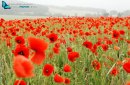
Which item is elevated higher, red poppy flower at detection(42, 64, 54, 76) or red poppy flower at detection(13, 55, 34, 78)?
red poppy flower at detection(13, 55, 34, 78)

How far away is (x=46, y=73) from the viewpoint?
1.60 m

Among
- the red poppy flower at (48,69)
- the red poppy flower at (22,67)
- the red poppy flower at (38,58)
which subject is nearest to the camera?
the red poppy flower at (22,67)

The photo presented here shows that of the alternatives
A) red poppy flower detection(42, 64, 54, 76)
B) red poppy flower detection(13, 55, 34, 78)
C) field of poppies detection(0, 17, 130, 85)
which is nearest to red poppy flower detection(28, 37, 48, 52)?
field of poppies detection(0, 17, 130, 85)

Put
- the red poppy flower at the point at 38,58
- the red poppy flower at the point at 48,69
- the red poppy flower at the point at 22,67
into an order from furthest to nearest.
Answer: the red poppy flower at the point at 48,69
the red poppy flower at the point at 38,58
the red poppy flower at the point at 22,67

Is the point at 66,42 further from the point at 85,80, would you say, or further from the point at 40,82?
the point at 40,82

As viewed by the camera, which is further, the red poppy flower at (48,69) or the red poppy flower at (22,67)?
the red poppy flower at (48,69)

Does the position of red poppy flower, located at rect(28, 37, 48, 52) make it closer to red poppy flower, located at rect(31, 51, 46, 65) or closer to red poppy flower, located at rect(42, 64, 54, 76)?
red poppy flower, located at rect(31, 51, 46, 65)

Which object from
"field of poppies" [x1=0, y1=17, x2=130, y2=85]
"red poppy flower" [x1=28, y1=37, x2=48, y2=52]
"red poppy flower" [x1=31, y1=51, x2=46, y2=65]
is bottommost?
"field of poppies" [x1=0, y1=17, x2=130, y2=85]

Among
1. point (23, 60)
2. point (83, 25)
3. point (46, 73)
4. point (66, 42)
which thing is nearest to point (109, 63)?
point (66, 42)

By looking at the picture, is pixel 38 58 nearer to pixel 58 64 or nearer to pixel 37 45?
pixel 37 45

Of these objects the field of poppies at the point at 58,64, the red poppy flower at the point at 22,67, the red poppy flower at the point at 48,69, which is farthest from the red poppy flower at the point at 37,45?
the red poppy flower at the point at 48,69

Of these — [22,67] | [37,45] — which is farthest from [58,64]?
[22,67]

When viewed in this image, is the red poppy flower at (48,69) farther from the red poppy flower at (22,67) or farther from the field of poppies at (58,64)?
the red poppy flower at (22,67)

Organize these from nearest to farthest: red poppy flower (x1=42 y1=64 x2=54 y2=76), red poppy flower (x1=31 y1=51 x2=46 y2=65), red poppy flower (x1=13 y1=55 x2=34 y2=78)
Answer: red poppy flower (x1=13 y1=55 x2=34 y2=78) < red poppy flower (x1=31 y1=51 x2=46 y2=65) < red poppy flower (x1=42 y1=64 x2=54 y2=76)
